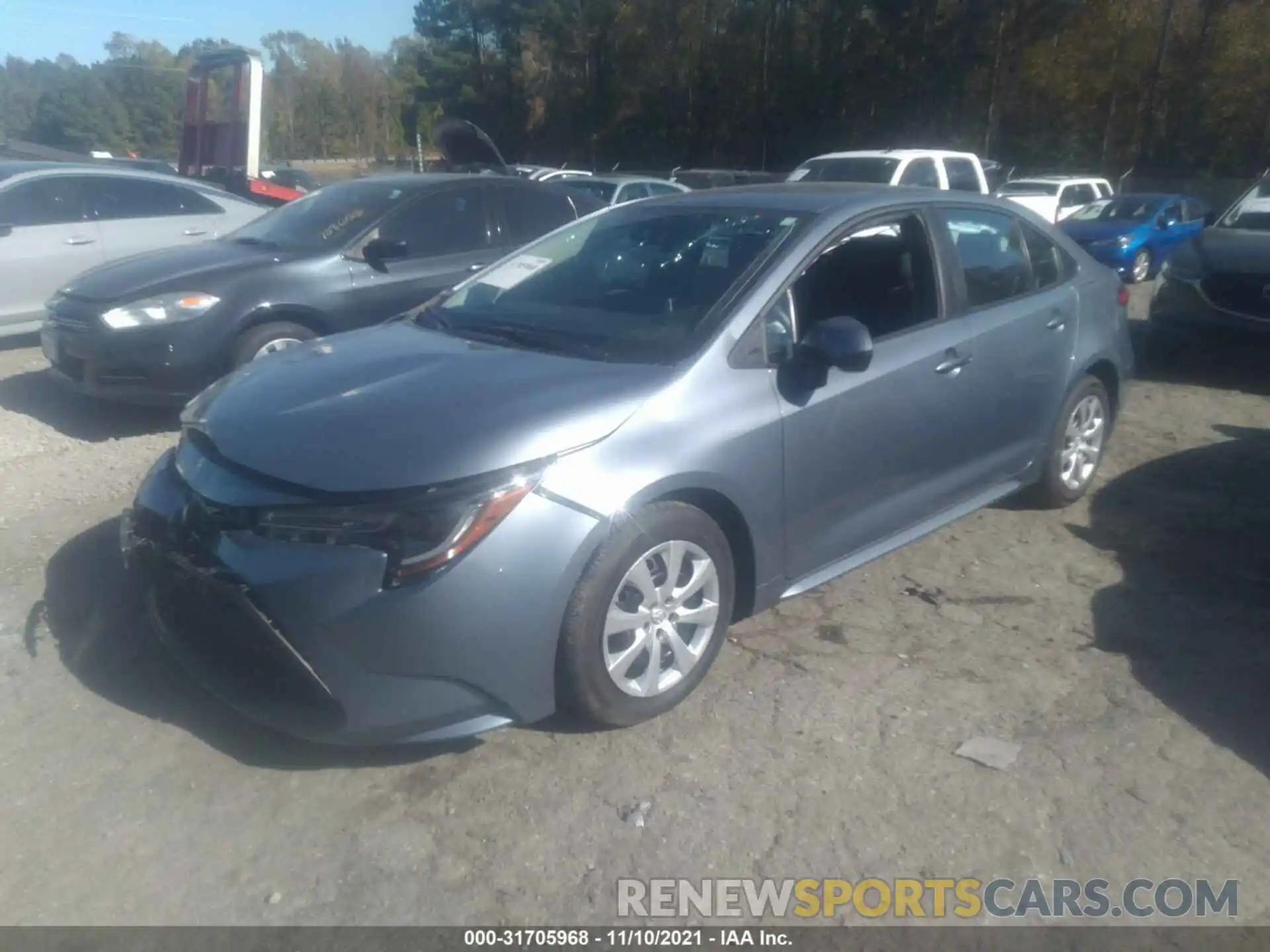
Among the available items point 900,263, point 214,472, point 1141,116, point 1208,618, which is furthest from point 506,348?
point 1141,116

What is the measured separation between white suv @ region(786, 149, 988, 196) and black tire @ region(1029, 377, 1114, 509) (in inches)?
351

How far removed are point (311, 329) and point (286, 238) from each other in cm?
79

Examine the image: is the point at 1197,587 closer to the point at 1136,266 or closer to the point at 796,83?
the point at 1136,266

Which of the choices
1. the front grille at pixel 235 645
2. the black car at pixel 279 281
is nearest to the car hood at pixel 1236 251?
the black car at pixel 279 281

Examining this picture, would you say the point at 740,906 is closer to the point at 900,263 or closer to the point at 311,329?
the point at 900,263

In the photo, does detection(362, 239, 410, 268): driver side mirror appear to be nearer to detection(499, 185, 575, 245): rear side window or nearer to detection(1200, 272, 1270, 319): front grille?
detection(499, 185, 575, 245): rear side window

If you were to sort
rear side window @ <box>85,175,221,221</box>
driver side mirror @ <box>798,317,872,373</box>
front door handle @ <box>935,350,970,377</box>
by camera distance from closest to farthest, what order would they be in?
driver side mirror @ <box>798,317,872,373</box> < front door handle @ <box>935,350,970,377</box> < rear side window @ <box>85,175,221,221</box>

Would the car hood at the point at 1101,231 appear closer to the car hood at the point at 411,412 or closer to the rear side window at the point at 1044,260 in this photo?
the rear side window at the point at 1044,260

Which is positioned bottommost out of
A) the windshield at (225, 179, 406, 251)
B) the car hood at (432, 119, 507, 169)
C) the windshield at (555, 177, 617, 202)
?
the windshield at (225, 179, 406, 251)

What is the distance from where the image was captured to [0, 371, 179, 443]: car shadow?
6645mm

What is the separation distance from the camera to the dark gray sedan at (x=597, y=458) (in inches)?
117

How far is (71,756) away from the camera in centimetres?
333

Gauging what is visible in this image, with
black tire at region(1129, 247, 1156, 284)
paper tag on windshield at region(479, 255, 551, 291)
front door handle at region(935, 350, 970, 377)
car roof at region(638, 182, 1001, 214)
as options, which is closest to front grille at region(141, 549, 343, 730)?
paper tag on windshield at region(479, 255, 551, 291)

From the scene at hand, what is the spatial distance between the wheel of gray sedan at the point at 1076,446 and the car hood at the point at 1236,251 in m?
3.39
